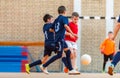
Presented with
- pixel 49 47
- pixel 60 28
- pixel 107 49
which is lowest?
pixel 107 49

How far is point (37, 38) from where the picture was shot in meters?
15.3

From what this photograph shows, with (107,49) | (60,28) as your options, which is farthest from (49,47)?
(107,49)

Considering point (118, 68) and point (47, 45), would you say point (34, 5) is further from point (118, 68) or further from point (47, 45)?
point (47, 45)

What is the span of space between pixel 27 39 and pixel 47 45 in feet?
18.3

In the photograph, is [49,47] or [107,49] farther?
[107,49]

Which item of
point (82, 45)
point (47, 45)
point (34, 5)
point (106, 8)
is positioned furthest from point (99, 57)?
point (47, 45)

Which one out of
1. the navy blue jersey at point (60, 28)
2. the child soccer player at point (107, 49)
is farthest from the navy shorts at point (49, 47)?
the child soccer player at point (107, 49)

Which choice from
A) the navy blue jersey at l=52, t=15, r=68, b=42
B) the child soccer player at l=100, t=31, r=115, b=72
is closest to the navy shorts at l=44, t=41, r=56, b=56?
the navy blue jersey at l=52, t=15, r=68, b=42

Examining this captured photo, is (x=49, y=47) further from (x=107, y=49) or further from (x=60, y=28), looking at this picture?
(x=107, y=49)

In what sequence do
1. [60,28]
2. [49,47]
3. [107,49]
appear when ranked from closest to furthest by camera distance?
[60,28] → [49,47] → [107,49]

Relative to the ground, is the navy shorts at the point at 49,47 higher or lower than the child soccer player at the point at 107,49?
higher

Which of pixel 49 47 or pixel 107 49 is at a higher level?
pixel 49 47

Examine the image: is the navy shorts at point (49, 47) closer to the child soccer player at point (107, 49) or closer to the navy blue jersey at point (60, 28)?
the navy blue jersey at point (60, 28)

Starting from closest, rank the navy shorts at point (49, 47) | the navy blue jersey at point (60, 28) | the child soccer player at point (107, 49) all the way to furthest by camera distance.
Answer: the navy blue jersey at point (60, 28) → the navy shorts at point (49, 47) → the child soccer player at point (107, 49)
